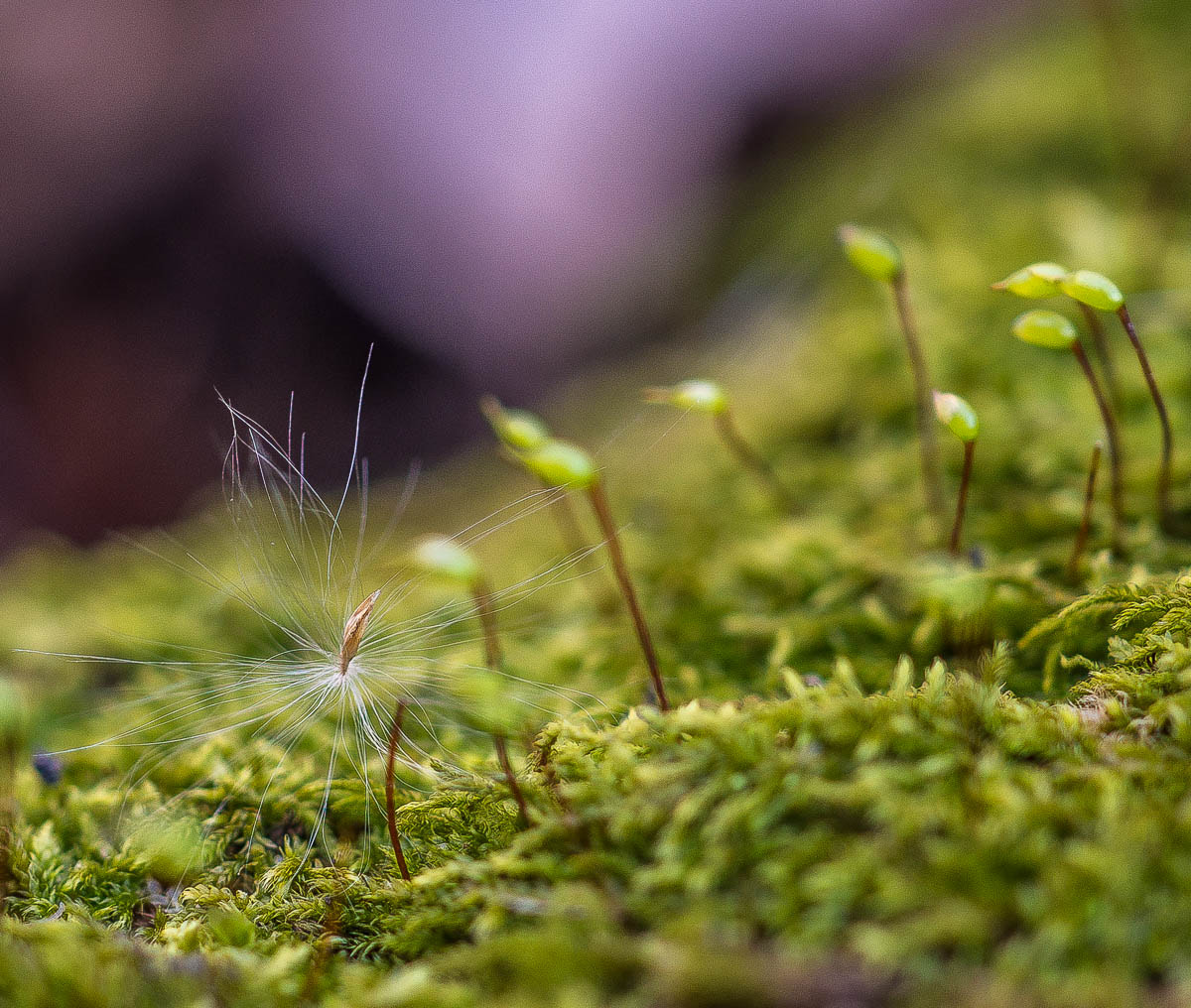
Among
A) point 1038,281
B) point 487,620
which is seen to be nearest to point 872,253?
point 1038,281

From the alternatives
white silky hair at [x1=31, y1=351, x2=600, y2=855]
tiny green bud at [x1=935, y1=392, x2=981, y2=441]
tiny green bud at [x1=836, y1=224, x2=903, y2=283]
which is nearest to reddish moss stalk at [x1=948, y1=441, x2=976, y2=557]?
tiny green bud at [x1=935, y1=392, x2=981, y2=441]

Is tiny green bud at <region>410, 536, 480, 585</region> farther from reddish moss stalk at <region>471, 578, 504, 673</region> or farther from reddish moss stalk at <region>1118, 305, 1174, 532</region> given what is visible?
reddish moss stalk at <region>1118, 305, 1174, 532</region>

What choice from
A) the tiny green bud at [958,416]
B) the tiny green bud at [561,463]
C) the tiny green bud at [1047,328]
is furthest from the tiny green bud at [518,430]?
the tiny green bud at [1047,328]

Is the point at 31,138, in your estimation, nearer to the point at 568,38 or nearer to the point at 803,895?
the point at 568,38

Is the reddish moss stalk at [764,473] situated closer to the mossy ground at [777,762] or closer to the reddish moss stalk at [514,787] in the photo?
the mossy ground at [777,762]

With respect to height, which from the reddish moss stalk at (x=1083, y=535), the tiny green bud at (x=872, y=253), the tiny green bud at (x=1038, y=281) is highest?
the tiny green bud at (x=872, y=253)

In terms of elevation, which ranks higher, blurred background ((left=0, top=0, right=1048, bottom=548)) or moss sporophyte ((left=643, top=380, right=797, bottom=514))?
blurred background ((left=0, top=0, right=1048, bottom=548))
